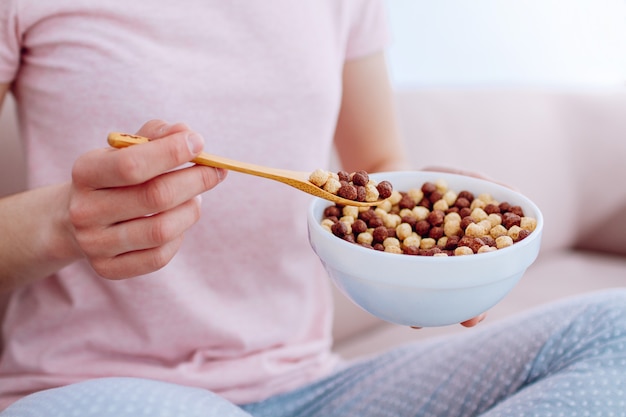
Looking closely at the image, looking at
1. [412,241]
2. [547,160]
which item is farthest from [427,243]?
[547,160]

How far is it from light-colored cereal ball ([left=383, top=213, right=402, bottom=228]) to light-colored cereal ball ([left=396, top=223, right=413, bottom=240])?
0.01 m

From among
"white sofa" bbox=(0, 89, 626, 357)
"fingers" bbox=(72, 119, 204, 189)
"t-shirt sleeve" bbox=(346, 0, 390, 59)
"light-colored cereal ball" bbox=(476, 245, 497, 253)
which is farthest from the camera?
"white sofa" bbox=(0, 89, 626, 357)

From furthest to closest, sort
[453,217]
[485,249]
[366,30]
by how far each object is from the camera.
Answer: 1. [366,30]
2. [453,217]
3. [485,249]

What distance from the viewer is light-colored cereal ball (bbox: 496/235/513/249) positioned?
0.62 m

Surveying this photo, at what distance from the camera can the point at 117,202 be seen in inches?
21.4

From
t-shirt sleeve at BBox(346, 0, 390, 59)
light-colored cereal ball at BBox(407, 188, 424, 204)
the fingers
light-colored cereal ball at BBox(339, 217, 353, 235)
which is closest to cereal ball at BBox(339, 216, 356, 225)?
light-colored cereal ball at BBox(339, 217, 353, 235)

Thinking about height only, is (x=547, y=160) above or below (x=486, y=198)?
below

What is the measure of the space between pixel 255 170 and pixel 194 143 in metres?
0.09

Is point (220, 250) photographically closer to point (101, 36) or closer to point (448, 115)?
point (101, 36)

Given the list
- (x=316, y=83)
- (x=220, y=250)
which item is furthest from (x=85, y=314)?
(x=316, y=83)

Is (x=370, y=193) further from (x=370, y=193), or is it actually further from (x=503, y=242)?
(x=503, y=242)

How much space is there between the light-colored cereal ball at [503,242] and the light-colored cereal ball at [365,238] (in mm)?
132

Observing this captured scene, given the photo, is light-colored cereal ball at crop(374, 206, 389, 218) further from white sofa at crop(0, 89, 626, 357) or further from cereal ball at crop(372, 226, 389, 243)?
white sofa at crop(0, 89, 626, 357)

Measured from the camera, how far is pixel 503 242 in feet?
2.03
